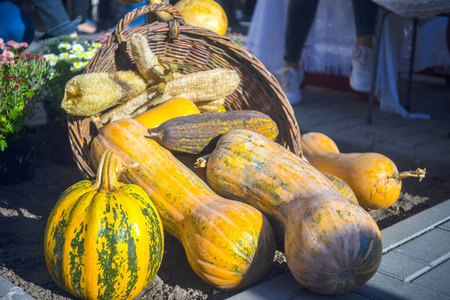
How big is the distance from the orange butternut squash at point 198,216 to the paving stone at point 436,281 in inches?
24.7

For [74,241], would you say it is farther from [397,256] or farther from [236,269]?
[397,256]

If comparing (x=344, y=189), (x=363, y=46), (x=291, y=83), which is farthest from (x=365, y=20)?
(x=344, y=189)

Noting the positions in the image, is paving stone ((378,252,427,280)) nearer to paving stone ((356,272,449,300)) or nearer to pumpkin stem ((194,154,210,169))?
paving stone ((356,272,449,300))

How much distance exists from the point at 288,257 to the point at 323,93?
436cm

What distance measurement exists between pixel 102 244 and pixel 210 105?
53.8 inches

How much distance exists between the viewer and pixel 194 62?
2943 millimetres

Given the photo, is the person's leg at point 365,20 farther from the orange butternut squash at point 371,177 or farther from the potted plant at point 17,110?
the potted plant at point 17,110

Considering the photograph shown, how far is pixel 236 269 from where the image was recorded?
1.85m

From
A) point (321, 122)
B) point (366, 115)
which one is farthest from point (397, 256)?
point (366, 115)

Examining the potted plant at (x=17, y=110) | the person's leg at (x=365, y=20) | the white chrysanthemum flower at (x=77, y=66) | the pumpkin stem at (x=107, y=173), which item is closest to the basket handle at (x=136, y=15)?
the potted plant at (x=17, y=110)

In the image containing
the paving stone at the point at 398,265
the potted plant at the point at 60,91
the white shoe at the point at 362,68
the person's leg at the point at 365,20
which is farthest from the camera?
the white shoe at the point at 362,68

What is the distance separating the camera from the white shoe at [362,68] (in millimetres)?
4836

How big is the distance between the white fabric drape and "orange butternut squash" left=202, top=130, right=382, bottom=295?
10.4 feet

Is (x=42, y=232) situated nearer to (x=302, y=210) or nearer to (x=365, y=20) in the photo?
(x=302, y=210)
